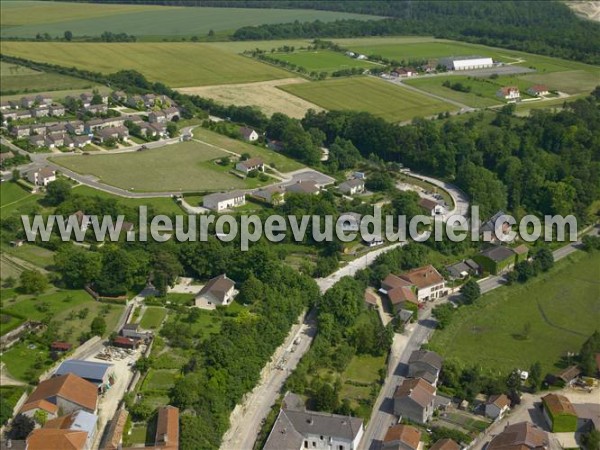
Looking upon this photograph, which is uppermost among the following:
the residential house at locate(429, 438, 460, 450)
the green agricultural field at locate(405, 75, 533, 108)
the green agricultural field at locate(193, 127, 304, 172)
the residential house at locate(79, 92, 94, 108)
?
the green agricultural field at locate(405, 75, 533, 108)

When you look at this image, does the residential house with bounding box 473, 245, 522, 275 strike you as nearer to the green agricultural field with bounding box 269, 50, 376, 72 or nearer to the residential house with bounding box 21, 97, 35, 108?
the residential house with bounding box 21, 97, 35, 108

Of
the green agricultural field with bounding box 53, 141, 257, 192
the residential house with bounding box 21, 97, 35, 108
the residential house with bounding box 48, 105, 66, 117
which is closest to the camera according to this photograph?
the green agricultural field with bounding box 53, 141, 257, 192

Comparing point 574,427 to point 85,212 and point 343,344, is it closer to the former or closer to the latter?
point 343,344

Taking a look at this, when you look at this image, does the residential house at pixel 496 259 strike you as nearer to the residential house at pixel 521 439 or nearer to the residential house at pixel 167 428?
the residential house at pixel 521 439

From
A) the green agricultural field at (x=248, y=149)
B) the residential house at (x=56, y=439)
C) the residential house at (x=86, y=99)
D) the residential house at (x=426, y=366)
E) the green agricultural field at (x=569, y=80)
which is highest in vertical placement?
the green agricultural field at (x=569, y=80)

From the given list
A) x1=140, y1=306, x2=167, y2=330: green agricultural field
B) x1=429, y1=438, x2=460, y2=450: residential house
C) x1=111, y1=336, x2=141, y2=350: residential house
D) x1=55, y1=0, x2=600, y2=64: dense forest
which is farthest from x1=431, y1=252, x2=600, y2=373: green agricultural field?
x1=55, y1=0, x2=600, y2=64: dense forest

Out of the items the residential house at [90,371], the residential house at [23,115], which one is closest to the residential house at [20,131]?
the residential house at [23,115]
